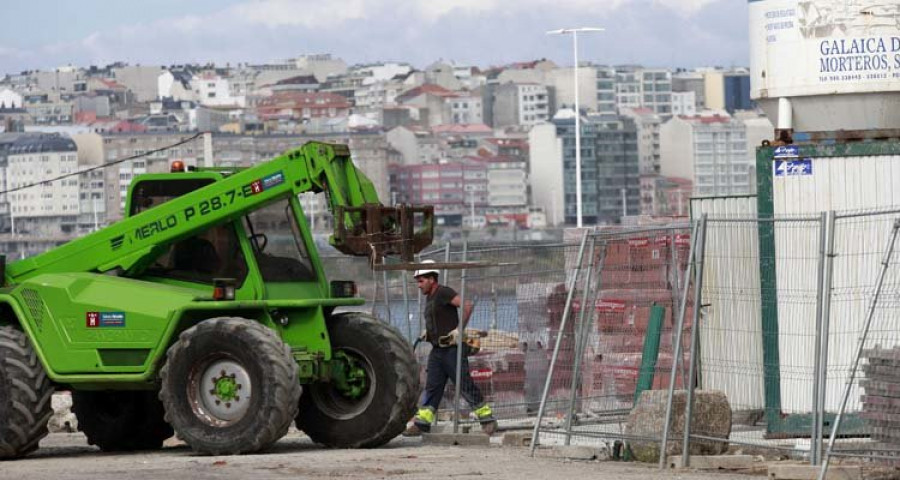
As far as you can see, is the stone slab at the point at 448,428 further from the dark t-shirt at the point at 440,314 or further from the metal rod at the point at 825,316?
the metal rod at the point at 825,316

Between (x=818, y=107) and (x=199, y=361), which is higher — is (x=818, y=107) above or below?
above

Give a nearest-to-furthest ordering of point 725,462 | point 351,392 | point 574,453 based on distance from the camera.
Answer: point 725,462 → point 574,453 → point 351,392

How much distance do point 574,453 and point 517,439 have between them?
150cm

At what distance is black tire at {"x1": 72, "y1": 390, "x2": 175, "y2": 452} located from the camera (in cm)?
1948

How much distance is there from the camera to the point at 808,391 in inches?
666

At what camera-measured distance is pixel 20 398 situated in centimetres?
1795

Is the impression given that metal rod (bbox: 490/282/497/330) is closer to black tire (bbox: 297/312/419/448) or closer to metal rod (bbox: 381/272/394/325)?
metal rod (bbox: 381/272/394/325)

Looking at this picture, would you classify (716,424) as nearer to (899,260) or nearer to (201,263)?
(899,260)

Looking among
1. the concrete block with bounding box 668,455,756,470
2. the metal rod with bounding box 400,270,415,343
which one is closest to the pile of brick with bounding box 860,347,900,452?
the concrete block with bounding box 668,455,756,470

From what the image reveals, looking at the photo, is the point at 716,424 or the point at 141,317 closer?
the point at 716,424

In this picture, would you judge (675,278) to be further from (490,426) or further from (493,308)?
(493,308)

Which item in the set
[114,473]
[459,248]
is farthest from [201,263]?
[459,248]

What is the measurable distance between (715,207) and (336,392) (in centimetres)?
409

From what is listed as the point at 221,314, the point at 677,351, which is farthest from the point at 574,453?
the point at 221,314
